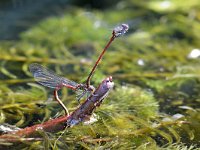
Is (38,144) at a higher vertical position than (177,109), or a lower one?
lower

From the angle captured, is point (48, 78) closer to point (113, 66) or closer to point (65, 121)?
point (65, 121)

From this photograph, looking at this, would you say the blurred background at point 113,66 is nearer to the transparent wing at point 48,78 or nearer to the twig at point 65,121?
the twig at point 65,121

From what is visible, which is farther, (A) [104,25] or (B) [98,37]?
(A) [104,25]

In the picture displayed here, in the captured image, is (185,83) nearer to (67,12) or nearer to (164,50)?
(164,50)

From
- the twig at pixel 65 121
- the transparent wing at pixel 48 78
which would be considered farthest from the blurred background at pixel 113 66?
the transparent wing at pixel 48 78

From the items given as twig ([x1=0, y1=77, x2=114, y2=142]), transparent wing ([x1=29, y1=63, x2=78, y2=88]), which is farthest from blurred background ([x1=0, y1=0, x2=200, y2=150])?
transparent wing ([x1=29, y1=63, x2=78, y2=88])

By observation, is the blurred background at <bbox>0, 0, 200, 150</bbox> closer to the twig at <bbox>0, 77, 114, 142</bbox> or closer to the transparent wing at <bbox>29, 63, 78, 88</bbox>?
the twig at <bbox>0, 77, 114, 142</bbox>

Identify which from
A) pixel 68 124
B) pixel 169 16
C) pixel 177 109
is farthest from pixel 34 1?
pixel 68 124
